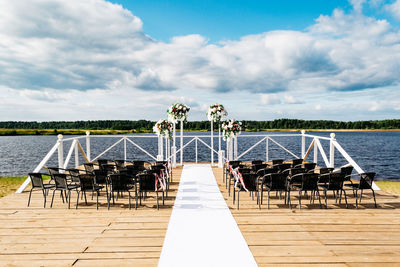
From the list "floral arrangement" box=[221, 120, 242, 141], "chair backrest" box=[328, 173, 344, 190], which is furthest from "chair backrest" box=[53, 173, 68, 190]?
"floral arrangement" box=[221, 120, 242, 141]

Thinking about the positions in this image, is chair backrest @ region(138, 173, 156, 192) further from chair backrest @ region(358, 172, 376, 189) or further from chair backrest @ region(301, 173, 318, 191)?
chair backrest @ region(358, 172, 376, 189)

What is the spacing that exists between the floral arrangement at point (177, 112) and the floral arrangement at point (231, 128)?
1695 millimetres

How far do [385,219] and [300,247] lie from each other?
7.40 ft

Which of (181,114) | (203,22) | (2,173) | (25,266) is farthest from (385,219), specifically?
(2,173)

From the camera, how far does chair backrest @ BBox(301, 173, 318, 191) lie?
5.35 meters

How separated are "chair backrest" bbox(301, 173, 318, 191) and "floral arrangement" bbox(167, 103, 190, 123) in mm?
6187

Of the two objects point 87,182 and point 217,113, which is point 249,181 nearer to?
point 87,182

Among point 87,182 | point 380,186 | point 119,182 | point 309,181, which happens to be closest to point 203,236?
point 119,182

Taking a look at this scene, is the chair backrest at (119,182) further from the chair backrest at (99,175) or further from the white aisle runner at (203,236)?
the white aisle runner at (203,236)

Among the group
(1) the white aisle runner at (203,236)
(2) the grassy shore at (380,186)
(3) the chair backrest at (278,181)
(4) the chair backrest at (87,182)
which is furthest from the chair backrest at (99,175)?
(3) the chair backrest at (278,181)

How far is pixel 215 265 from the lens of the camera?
2.96 meters

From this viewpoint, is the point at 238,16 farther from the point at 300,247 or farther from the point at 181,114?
the point at 300,247

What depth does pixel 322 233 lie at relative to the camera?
3953 millimetres

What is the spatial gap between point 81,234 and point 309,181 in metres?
4.32
